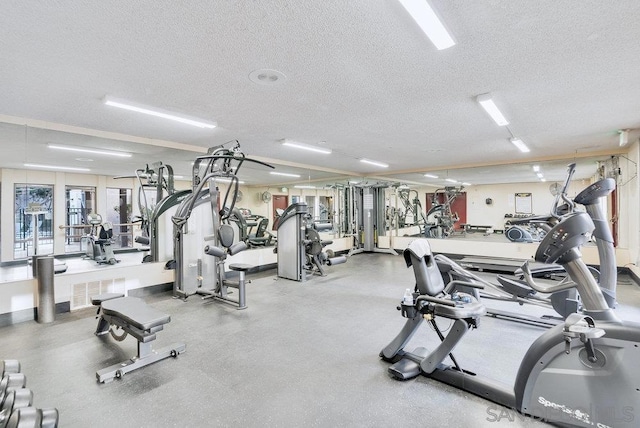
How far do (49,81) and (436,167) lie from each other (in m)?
7.81

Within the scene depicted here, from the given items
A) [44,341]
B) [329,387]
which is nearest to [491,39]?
[329,387]

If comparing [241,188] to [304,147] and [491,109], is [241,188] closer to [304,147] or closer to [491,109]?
[304,147]

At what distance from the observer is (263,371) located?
2.40 m

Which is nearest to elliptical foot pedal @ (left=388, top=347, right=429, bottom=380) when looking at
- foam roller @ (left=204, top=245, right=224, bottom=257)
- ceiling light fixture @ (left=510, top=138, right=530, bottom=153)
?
foam roller @ (left=204, top=245, right=224, bottom=257)

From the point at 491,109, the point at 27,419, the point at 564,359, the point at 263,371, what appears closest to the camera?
the point at 27,419

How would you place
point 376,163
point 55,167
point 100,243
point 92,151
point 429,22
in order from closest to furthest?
point 429,22
point 55,167
point 92,151
point 100,243
point 376,163

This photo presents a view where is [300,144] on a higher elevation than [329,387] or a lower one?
higher

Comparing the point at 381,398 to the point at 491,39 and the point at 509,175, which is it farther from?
the point at 509,175

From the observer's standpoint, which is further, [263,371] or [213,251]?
[213,251]

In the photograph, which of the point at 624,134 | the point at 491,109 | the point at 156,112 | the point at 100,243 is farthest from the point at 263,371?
the point at 624,134

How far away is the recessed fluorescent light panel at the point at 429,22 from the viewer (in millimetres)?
1699

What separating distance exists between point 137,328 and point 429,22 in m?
3.15

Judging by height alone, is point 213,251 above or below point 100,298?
above

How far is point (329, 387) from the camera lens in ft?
7.12
